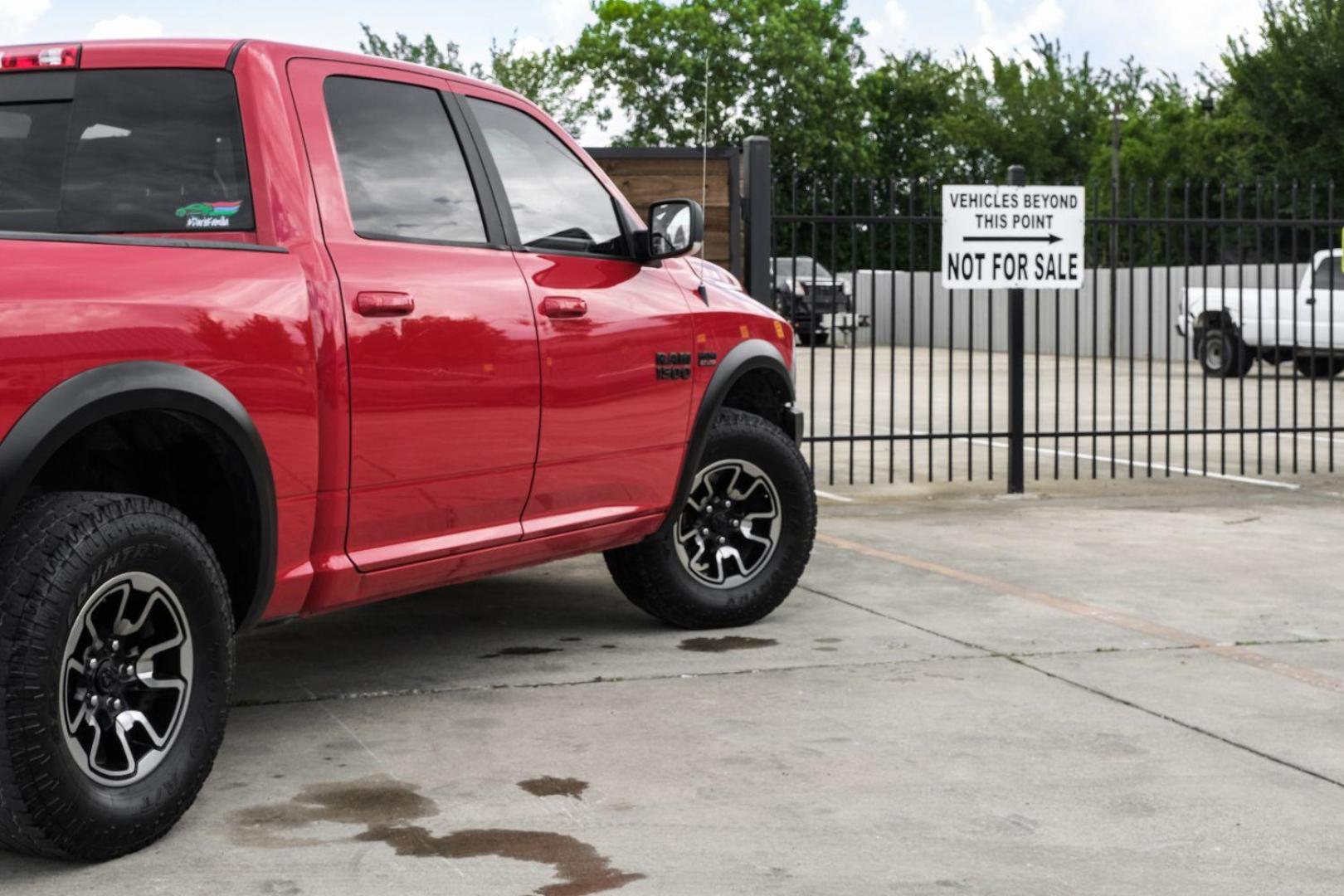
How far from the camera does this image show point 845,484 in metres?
12.2

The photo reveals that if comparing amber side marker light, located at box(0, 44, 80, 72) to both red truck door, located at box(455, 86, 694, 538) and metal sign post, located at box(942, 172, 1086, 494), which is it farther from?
metal sign post, located at box(942, 172, 1086, 494)

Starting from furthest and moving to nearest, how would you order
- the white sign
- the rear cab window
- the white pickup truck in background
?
the white pickup truck in background
the white sign
the rear cab window

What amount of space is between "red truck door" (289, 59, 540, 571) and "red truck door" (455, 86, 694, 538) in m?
0.11

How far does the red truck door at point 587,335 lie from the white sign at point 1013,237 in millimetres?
4842

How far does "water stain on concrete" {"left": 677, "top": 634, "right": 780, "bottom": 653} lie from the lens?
6.52m

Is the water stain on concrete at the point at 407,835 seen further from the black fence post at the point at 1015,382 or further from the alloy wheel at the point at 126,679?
the black fence post at the point at 1015,382

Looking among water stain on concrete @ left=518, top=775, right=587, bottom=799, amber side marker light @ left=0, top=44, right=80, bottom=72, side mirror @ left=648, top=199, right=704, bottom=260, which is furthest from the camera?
side mirror @ left=648, top=199, right=704, bottom=260

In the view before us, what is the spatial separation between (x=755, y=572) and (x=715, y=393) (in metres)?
0.75


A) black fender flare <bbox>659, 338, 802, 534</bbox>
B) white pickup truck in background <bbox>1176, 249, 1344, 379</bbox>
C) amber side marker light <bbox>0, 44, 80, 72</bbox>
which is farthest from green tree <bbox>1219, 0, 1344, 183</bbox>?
amber side marker light <bbox>0, 44, 80, 72</bbox>

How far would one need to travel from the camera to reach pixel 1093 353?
47.1 ft

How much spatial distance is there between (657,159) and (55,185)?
5.63m

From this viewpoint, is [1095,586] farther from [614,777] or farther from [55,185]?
[55,185]

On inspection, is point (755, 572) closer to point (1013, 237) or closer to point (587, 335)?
point (587, 335)

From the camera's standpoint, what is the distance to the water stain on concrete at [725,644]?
6516mm
